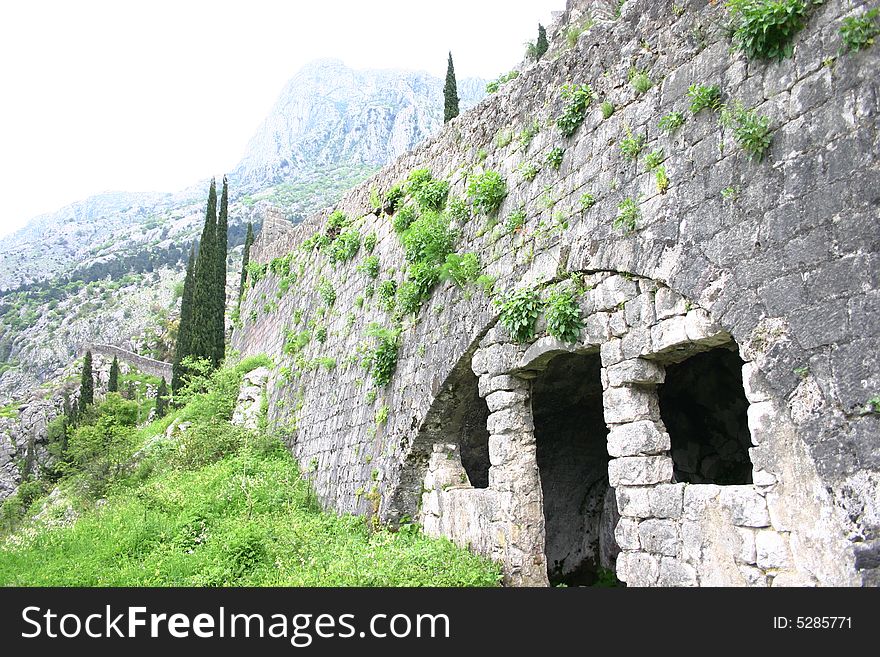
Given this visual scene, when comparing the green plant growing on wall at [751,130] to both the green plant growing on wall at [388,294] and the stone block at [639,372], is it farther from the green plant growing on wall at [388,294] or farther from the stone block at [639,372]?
the green plant growing on wall at [388,294]

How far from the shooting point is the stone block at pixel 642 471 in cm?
540

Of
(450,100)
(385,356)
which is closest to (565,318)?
(385,356)

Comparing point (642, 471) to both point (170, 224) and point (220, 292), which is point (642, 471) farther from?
point (170, 224)

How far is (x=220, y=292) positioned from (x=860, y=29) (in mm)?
26255

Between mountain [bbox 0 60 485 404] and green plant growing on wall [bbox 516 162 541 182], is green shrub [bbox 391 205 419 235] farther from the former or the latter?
mountain [bbox 0 60 485 404]

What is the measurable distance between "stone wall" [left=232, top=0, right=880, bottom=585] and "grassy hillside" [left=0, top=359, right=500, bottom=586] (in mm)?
889

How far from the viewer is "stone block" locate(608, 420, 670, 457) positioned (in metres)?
5.52

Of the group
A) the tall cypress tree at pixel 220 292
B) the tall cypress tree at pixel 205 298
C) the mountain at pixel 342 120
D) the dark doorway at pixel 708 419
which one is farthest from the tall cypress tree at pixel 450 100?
the mountain at pixel 342 120

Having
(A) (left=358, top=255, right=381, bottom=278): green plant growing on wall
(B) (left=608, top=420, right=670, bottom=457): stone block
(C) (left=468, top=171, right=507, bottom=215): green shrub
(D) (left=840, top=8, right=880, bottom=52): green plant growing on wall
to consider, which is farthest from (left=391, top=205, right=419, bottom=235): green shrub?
(D) (left=840, top=8, right=880, bottom=52): green plant growing on wall

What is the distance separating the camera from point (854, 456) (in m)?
3.86

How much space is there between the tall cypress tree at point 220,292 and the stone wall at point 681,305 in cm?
1759

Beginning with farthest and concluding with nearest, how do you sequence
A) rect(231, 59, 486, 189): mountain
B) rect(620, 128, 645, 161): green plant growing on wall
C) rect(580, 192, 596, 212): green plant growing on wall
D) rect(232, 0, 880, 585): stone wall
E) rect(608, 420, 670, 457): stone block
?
rect(231, 59, 486, 189): mountain
rect(580, 192, 596, 212): green plant growing on wall
rect(620, 128, 645, 161): green plant growing on wall
rect(608, 420, 670, 457): stone block
rect(232, 0, 880, 585): stone wall

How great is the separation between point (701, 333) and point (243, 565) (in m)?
7.16

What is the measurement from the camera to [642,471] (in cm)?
546
